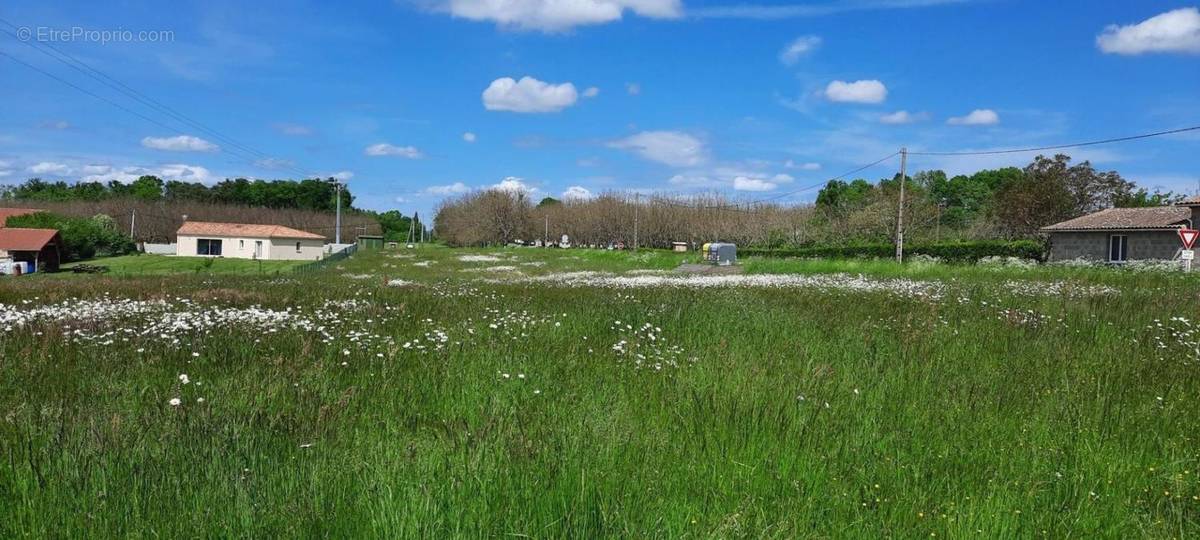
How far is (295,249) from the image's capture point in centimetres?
9150

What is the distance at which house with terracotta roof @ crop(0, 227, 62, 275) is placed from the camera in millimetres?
57378

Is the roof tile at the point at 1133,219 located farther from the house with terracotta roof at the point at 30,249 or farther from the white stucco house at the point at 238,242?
the white stucco house at the point at 238,242

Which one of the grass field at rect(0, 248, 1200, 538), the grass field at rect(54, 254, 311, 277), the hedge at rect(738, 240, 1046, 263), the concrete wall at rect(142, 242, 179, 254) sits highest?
the hedge at rect(738, 240, 1046, 263)

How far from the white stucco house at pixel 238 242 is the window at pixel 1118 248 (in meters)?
87.2

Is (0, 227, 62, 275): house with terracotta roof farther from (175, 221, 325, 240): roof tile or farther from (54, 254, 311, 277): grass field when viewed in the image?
(175, 221, 325, 240): roof tile

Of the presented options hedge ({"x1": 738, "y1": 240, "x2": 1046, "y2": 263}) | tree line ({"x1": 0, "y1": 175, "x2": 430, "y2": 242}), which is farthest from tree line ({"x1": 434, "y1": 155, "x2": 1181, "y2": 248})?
tree line ({"x1": 0, "y1": 175, "x2": 430, "y2": 242})

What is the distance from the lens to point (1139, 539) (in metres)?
3.21

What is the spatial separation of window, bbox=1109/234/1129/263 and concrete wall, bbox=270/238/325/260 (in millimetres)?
85901

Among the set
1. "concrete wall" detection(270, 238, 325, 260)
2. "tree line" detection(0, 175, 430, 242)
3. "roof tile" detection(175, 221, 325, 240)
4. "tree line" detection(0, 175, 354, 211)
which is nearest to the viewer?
"roof tile" detection(175, 221, 325, 240)

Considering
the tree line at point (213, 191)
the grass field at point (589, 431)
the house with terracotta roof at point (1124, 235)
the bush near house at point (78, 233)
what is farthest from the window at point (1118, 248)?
the tree line at point (213, 191)

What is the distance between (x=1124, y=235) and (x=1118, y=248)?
103cm

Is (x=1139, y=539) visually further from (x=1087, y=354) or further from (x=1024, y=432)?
(x=1087, y=354)

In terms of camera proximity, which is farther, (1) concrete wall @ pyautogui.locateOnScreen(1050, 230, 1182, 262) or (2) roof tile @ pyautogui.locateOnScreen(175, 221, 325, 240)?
(2) roof tile @ pyautogui.locateOnScreen(175, 221, 325, 240)

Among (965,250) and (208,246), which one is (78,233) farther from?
(965,250)
